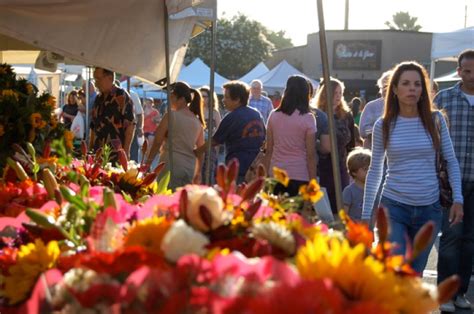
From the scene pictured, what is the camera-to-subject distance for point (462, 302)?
18.5 feet

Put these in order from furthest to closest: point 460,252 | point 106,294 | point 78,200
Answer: point 460,252
point 78,200
point 106,294

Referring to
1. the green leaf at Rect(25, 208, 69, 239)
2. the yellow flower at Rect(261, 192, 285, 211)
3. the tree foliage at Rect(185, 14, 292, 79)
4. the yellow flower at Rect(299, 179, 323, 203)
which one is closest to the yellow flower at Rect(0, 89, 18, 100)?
the green leaf at Rect(25, 208, 69, 239)

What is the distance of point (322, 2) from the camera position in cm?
283

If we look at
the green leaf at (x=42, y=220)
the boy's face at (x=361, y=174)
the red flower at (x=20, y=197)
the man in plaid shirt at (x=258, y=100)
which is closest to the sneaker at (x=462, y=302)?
the boy's face at (x=361, y=174)

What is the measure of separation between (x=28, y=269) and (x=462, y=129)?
4.29 m

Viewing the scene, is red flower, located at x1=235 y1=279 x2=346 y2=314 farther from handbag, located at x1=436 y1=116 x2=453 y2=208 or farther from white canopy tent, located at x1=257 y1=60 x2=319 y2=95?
white canopy tent, located at x1=257 y1=60 x2=319 y2=95

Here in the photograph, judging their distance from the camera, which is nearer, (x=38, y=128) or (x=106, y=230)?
(x=106, y=230)

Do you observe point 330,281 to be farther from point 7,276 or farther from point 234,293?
point 7,276

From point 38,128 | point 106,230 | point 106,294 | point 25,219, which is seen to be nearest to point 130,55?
point 38,128

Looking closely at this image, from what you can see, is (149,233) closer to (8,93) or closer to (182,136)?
(8,93)

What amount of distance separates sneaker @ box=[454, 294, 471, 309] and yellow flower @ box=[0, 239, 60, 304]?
438 centimetres

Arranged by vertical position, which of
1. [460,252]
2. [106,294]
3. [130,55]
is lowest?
[460,252]

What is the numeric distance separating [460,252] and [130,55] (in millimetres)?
2664

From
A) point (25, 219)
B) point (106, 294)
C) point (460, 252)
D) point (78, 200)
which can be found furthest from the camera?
point (460, 252)
